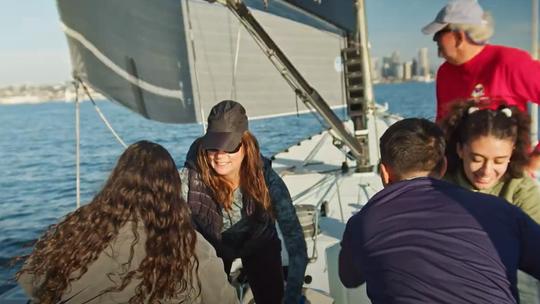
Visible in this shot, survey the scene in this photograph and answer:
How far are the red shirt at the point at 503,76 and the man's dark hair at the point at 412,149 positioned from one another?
2.21ft

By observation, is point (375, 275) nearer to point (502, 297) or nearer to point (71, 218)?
point (502, 297)

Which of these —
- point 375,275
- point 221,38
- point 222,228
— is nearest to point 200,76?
point 221,38

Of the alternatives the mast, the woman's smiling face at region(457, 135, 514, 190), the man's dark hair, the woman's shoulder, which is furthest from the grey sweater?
the mast

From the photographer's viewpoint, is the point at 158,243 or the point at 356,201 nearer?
the point at 158,243

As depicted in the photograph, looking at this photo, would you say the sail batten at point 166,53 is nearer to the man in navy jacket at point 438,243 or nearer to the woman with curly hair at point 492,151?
the woman with curly hair at point 492,151

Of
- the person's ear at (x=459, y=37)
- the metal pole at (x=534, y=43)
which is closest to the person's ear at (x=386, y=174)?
the person's ear at (x=459, y=37)

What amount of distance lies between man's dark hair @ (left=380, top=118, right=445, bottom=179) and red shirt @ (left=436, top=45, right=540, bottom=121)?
0.67 meters

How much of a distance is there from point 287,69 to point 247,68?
1.66 m

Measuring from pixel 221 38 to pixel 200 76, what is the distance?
555mm

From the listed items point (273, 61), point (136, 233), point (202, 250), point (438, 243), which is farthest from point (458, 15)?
point (273, 61)

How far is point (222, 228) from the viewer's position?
233 centimetres

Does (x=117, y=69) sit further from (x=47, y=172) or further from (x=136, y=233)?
(x=47, y=172)

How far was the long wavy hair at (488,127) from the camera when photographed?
1.70 meters

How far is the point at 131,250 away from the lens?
4.80ft
